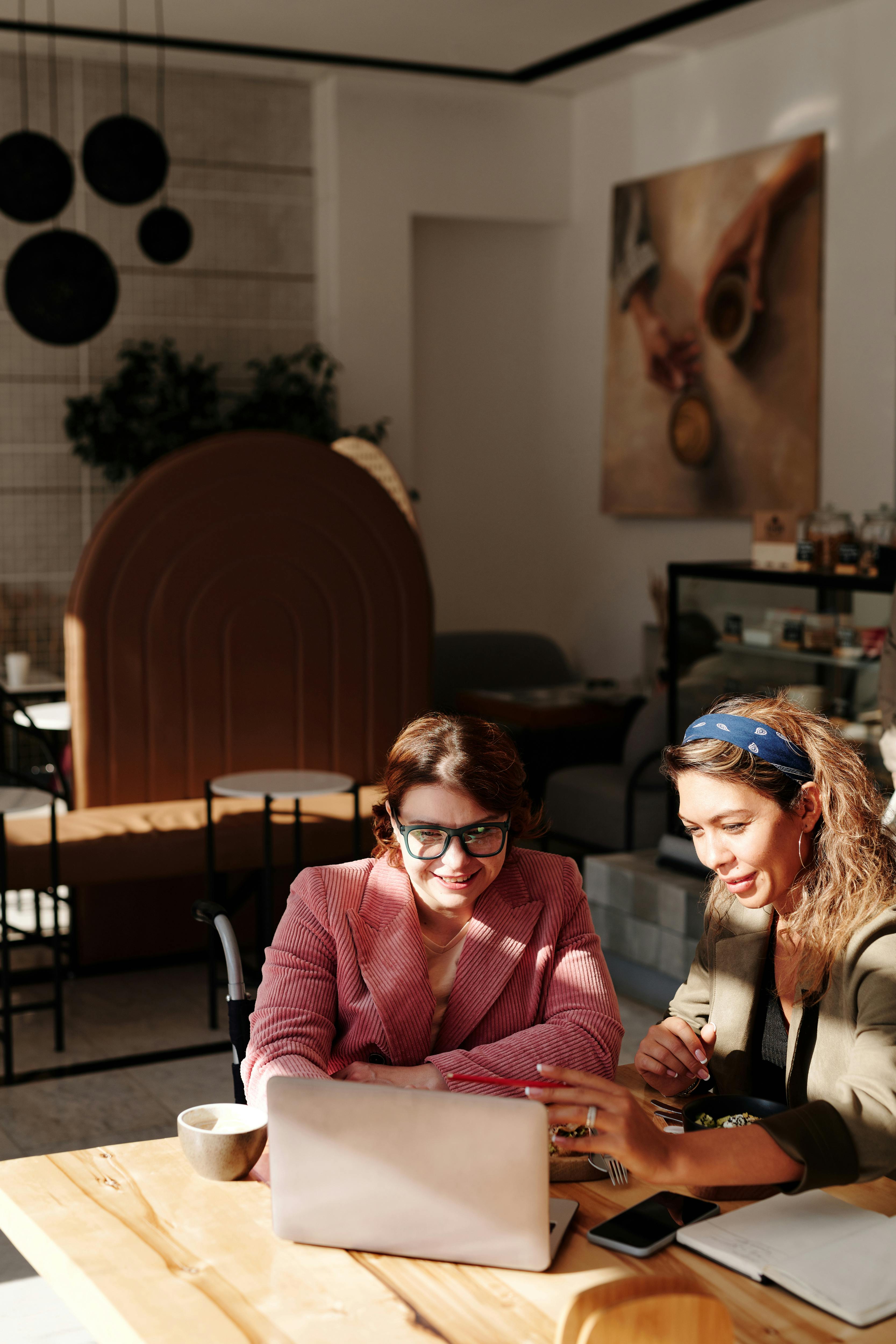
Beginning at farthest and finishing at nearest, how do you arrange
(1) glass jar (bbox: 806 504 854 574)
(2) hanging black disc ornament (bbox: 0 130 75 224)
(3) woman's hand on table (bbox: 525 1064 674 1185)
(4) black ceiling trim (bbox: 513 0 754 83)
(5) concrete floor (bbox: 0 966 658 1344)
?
(4) black ceiling trim (bbox: 513 0 754 83), (2) hanging black disc ornament (bbox: 0 130 75 224), (1) glass jar (bbox: 806 504 854 574), (5) concrete floor (bbox: 0 966 658 1344), (3) woman's hand on table (bbox: 525 1064 674 1185)

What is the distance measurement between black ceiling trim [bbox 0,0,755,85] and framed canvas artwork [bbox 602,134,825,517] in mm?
665

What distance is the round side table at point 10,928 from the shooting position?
160 inches

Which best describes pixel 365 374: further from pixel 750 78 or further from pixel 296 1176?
pixel 296 1176

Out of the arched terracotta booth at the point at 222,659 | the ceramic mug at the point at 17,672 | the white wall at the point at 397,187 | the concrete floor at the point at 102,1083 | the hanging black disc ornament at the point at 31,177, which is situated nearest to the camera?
the concrete floor at the point at 102,1083

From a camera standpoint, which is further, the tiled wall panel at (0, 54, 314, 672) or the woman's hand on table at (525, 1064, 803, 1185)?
the tiled wall panel at (0, 54, 314, 672)

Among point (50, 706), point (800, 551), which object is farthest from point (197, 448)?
point (800, 551)

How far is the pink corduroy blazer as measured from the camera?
1978mm

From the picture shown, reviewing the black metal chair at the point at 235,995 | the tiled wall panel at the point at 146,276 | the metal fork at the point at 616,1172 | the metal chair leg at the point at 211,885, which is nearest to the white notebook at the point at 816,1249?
the metal fork at the point at 616,1172

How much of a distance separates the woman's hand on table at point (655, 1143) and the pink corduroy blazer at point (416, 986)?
0.41 metres

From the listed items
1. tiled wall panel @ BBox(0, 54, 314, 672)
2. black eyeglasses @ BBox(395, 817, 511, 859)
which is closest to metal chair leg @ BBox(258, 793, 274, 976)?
black eyeglasses @ BBox(395, 817, 511, 859)

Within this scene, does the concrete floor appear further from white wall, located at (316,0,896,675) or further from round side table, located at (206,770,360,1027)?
white wall, located at (316,0,896,675)

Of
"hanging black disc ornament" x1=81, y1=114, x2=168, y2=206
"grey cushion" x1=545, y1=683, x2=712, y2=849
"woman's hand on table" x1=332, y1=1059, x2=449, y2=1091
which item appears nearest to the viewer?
"woman's hand on table" x1=332, y1=1059, x2=449, y2=1091

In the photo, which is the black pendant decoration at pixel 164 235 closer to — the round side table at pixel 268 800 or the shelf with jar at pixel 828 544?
the round side table at pixel 268 800

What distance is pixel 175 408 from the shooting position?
7.30 m
